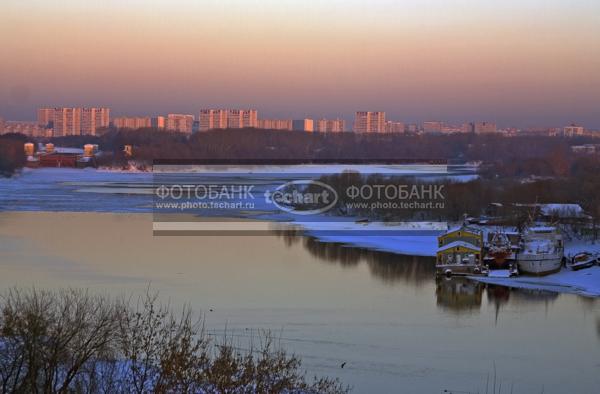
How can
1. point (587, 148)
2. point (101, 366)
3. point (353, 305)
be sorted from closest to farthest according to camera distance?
point (101, 366) → point (353, 305) → point (587, 148)

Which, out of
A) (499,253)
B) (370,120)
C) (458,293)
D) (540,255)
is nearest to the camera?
(458,293)

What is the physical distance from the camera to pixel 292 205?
15398 mm

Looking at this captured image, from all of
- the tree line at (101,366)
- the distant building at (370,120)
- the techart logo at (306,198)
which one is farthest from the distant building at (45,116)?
the tree line at (101,366)

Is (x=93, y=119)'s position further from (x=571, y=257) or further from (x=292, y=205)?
(x=571, y=257)

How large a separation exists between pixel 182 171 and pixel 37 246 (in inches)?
669

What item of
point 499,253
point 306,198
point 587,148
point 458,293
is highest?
point 587,148

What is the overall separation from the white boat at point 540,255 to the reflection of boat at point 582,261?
0.44 feet

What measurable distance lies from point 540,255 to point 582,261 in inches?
26.3

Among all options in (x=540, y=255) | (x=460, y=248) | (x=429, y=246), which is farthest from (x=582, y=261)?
(x=429, y=246)

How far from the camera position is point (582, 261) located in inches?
369

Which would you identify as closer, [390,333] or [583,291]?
[390,333]

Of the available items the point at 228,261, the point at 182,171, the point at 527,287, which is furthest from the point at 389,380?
the point at 182,171

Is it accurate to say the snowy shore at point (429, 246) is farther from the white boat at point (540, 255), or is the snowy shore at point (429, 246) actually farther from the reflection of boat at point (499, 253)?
the reflection of boat at point (499, 253)

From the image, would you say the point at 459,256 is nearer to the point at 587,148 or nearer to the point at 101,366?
the point at 101,366
